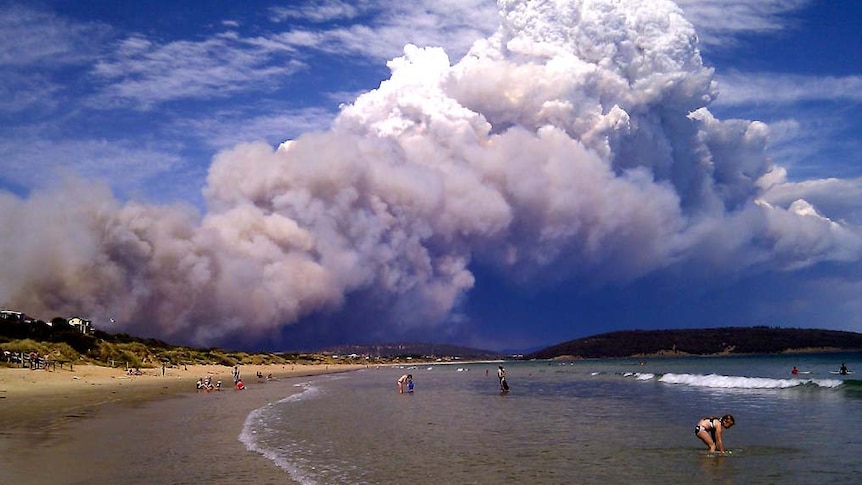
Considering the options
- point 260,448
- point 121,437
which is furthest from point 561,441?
point 121,437

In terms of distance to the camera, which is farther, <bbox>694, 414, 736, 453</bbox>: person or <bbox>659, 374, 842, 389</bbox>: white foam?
<bbox>659, 374, 842, 389</bbox>: white foam

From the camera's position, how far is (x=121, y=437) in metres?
25.1

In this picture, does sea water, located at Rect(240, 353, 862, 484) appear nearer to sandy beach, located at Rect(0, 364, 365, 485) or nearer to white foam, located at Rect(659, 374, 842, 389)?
sandy beach, located at Rect(0, 364, 365, 485)

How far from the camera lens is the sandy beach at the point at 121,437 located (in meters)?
17.4

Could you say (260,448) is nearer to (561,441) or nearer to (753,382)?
(561,441)

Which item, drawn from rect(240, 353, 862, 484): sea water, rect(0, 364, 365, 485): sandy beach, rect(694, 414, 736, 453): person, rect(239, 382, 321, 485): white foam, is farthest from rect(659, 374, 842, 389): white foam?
rect(239, 382, 321, 485): white foam

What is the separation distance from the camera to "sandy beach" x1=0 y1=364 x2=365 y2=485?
57.1 ft

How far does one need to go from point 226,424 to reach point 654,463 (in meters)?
19.1

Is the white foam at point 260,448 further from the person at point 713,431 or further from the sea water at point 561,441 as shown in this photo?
the person at point 713,431

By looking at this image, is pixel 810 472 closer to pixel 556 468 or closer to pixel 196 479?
pixel 556 468

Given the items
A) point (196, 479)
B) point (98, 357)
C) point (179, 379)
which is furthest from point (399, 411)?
point (98, 357)

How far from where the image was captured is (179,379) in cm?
7688

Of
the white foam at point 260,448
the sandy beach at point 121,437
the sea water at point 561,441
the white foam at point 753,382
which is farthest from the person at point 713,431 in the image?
the white foam at point 753,382

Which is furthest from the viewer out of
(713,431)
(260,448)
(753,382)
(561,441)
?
(753,382)
